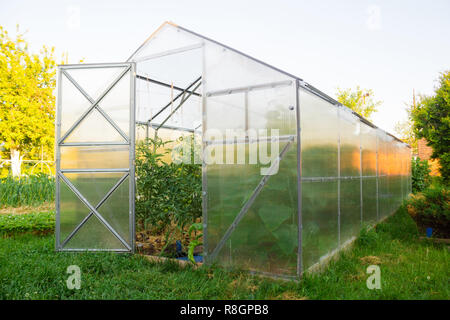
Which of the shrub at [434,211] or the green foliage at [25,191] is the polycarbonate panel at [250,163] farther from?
the green foliage at [25,191]

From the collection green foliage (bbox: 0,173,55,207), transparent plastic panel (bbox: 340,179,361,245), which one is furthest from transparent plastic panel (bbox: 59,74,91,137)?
transparent plastic panel (bbox: 340,179,361,245)

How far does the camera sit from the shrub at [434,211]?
586 centimetres

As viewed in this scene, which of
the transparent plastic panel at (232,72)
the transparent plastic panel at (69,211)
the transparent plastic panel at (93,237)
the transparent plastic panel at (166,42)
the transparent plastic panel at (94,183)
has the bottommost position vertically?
the transparent plastic panel at (93,237)

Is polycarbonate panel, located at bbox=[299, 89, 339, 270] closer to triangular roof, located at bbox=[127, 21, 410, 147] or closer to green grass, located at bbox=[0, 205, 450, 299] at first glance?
triangular roof, located at bbox=[127, 21, 410, 147]

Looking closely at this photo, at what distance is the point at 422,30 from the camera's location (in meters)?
7.11

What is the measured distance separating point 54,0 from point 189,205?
5.04 metres

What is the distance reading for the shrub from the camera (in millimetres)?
5863

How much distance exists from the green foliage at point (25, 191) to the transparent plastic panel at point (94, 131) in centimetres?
390

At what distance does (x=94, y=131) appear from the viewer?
5.42 m

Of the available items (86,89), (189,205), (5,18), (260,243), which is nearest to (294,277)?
(260,243)

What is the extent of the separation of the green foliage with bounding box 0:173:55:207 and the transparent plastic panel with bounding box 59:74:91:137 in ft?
12.8

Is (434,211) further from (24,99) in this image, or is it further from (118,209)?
(24,99)

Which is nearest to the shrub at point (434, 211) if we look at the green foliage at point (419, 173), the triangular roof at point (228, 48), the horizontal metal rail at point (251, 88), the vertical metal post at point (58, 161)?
the triangular roof at point (228, 48)

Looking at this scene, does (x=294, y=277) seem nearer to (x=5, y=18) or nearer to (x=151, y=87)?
(x=151, y=87)
